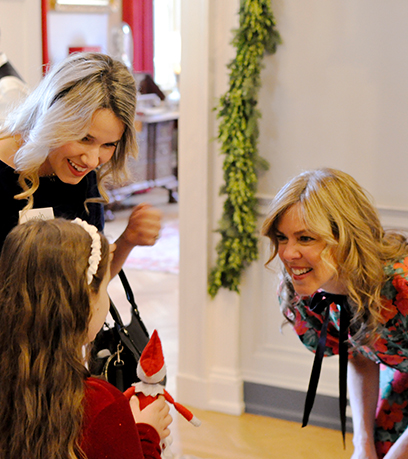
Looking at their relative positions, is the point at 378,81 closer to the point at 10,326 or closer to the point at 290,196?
the point at 290,196

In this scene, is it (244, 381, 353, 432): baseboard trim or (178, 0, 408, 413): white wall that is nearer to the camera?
(178, 0, 408, 413): white wall

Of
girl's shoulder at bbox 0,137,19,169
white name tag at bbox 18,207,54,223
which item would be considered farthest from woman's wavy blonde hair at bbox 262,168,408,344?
girl's shoulder at bbox 0,137,19,169

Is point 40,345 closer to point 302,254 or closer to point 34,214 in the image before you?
point 34,214

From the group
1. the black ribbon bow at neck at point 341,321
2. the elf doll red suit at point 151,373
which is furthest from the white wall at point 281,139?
the elf doll red suit at point 151,373

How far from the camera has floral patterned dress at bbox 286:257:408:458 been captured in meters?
1.69

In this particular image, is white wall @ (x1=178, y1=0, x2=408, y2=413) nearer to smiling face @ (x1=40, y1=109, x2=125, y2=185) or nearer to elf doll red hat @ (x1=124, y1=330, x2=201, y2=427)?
smiling face @ (x1=40, y1=109, x2=125, y2=185)

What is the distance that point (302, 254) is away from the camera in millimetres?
1651

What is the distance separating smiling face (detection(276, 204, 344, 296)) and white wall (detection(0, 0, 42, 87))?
297 centimetres

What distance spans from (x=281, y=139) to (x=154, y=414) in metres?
1.83

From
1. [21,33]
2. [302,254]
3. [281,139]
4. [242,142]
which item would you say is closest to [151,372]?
[302,254]

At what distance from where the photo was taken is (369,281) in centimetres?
165

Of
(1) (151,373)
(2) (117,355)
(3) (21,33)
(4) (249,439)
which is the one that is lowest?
(4) (249,439)

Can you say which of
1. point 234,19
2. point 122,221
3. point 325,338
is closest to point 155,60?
point 122,221

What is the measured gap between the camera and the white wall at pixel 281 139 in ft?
9.05
